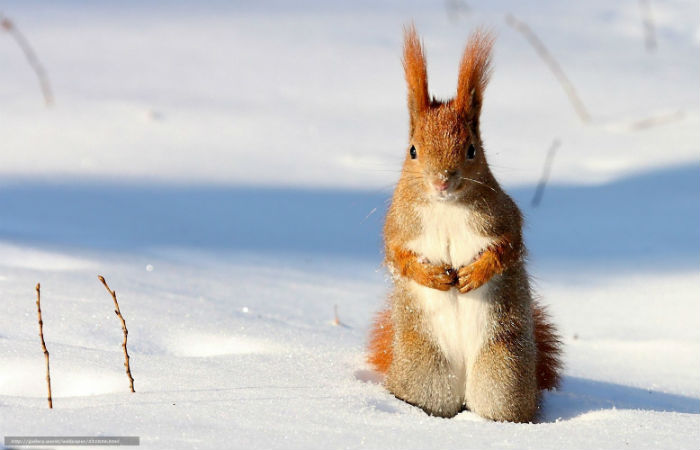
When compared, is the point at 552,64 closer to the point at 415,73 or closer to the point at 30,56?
the point at 30,56

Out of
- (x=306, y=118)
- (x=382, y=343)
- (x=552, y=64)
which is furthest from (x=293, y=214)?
(x=552, y=64)

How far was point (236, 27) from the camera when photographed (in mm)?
9297

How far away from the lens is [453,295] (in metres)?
3.04

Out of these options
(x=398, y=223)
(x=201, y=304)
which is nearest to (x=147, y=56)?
(x=201, y=304)

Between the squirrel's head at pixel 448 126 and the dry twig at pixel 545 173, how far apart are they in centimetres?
345

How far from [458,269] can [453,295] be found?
9 centimetres

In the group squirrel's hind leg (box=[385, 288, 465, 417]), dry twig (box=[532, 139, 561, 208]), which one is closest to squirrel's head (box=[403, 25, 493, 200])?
squirrel's hind leg (box=[385, 288, 465, 417])

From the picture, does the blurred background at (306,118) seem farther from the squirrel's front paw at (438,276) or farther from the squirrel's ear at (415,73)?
the squirrel's front paw at (438,276)

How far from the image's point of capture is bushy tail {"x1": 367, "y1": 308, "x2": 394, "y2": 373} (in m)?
3.36

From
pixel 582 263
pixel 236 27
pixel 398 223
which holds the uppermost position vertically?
pixel 236 27

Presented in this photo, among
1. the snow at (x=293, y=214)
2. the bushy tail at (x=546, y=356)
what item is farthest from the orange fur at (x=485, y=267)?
the bushy tail at (x=546, y=356)

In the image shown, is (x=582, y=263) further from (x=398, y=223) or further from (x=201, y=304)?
(x=398, y=223)

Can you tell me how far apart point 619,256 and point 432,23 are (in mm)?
4177

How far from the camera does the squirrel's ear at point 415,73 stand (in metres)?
3.08
